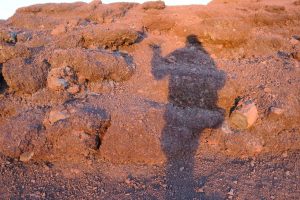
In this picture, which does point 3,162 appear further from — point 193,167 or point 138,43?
point 138,43

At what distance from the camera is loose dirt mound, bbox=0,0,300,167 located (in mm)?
4633

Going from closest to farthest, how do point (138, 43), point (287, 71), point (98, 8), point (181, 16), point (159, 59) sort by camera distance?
point (287, 71) < point (159, 59) < point (138, 43) < point (181, 16) < point (98, 8)

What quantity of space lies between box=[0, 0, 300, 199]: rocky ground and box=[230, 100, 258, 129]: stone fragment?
0.06ft

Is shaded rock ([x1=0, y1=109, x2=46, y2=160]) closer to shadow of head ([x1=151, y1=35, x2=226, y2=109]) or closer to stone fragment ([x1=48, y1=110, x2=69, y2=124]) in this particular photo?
stone fragment ([x1=48, y1=110, x2=69, y2=124])

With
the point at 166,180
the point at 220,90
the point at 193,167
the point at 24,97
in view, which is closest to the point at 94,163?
the point at 166,180

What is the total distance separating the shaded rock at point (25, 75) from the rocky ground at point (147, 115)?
0.06 feet

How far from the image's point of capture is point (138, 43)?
713cm

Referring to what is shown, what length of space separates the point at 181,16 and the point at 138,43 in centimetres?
212

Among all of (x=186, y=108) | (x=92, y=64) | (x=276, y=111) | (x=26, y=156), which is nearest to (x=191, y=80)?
(x=186, y=108)

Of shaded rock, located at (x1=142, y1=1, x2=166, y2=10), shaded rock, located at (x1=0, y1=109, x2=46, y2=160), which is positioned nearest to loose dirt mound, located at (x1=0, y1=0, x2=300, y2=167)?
shaded rock, located at (x1=0, y1=109, x2=46, y2=160)

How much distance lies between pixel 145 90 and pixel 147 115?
875mm

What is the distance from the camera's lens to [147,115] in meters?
4.91

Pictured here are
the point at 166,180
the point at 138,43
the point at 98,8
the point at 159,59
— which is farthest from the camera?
the point at 98,8

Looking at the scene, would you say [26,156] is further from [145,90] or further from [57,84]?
[145,90]
